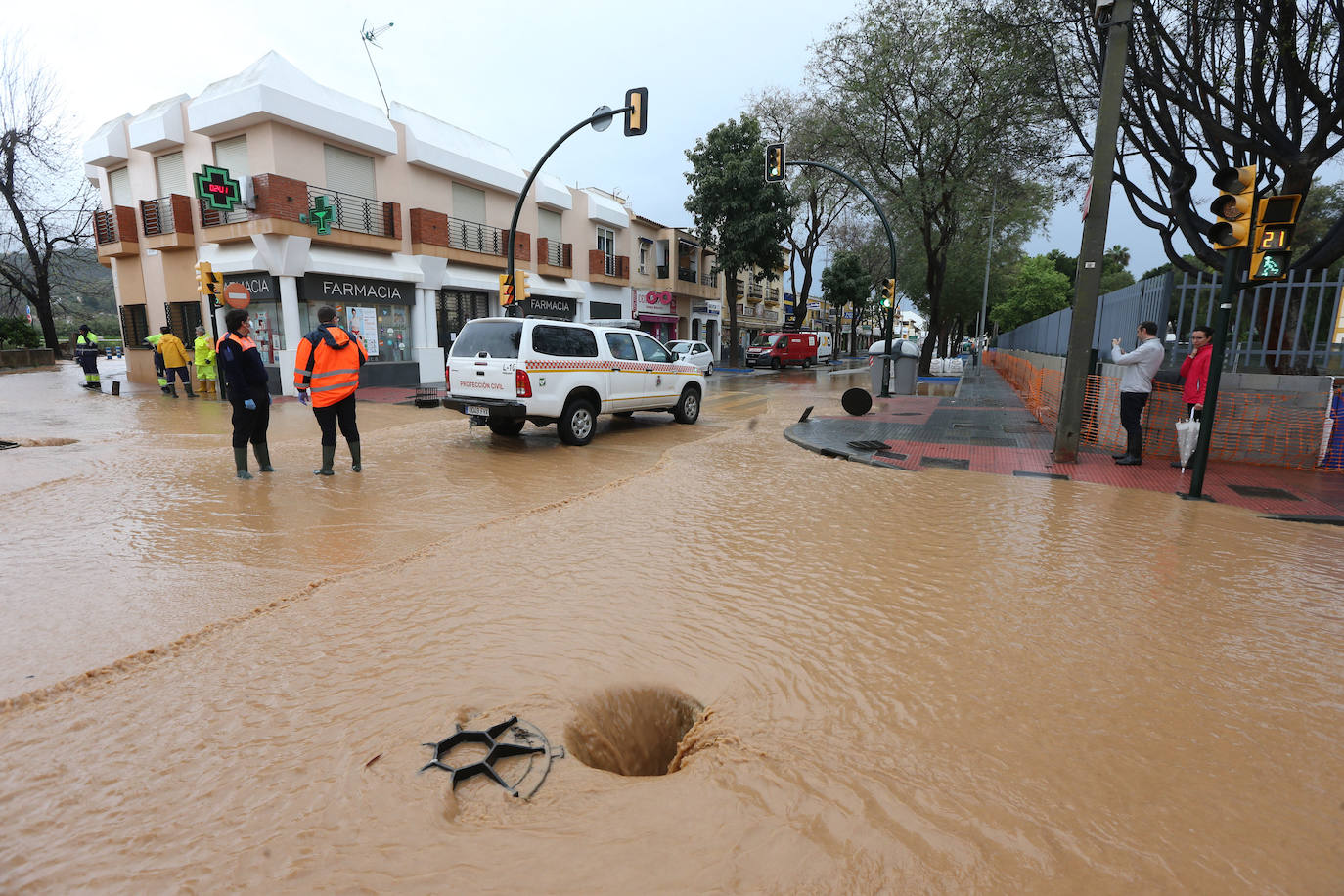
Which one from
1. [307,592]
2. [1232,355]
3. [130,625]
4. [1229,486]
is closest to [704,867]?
[307,592]

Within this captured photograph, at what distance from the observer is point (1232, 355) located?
29.5 feet

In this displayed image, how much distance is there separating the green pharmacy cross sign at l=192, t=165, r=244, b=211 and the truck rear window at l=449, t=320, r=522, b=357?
9.89m

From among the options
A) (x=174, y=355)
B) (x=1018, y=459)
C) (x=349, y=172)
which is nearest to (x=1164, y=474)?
(x=1018, y=459)

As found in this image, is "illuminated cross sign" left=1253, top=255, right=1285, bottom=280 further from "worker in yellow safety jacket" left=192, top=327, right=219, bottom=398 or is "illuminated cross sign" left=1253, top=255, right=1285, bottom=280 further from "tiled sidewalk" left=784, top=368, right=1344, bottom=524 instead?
"worker in yellow safety jacket" left=192, top=327, right=219, bottom=398

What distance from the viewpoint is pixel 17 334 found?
26.7 meters

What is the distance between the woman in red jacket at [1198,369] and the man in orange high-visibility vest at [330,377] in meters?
9.59

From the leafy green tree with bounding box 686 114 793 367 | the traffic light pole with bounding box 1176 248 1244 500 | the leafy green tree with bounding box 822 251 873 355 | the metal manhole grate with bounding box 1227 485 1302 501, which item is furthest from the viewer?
the leafy green tree with bounding box 822 251 873 355

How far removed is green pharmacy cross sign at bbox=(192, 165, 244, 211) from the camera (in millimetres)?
14879

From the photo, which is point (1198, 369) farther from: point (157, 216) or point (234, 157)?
point (157, 216)

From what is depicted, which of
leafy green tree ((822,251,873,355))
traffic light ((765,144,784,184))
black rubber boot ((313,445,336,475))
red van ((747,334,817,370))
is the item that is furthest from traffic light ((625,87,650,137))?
leafy green tree ((822,251,873,355))

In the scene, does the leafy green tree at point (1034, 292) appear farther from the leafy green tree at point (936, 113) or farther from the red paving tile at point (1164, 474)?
the red paving tile at point (1164, 474)

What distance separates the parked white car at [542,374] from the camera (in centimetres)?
893

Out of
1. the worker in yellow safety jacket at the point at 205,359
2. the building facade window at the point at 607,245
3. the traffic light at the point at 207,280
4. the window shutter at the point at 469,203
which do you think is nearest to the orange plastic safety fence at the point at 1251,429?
the traffic light at the point at 207,280

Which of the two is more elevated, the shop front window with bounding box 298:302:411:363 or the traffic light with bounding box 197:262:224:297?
the traffic light with bounding box 197:262:224:297
